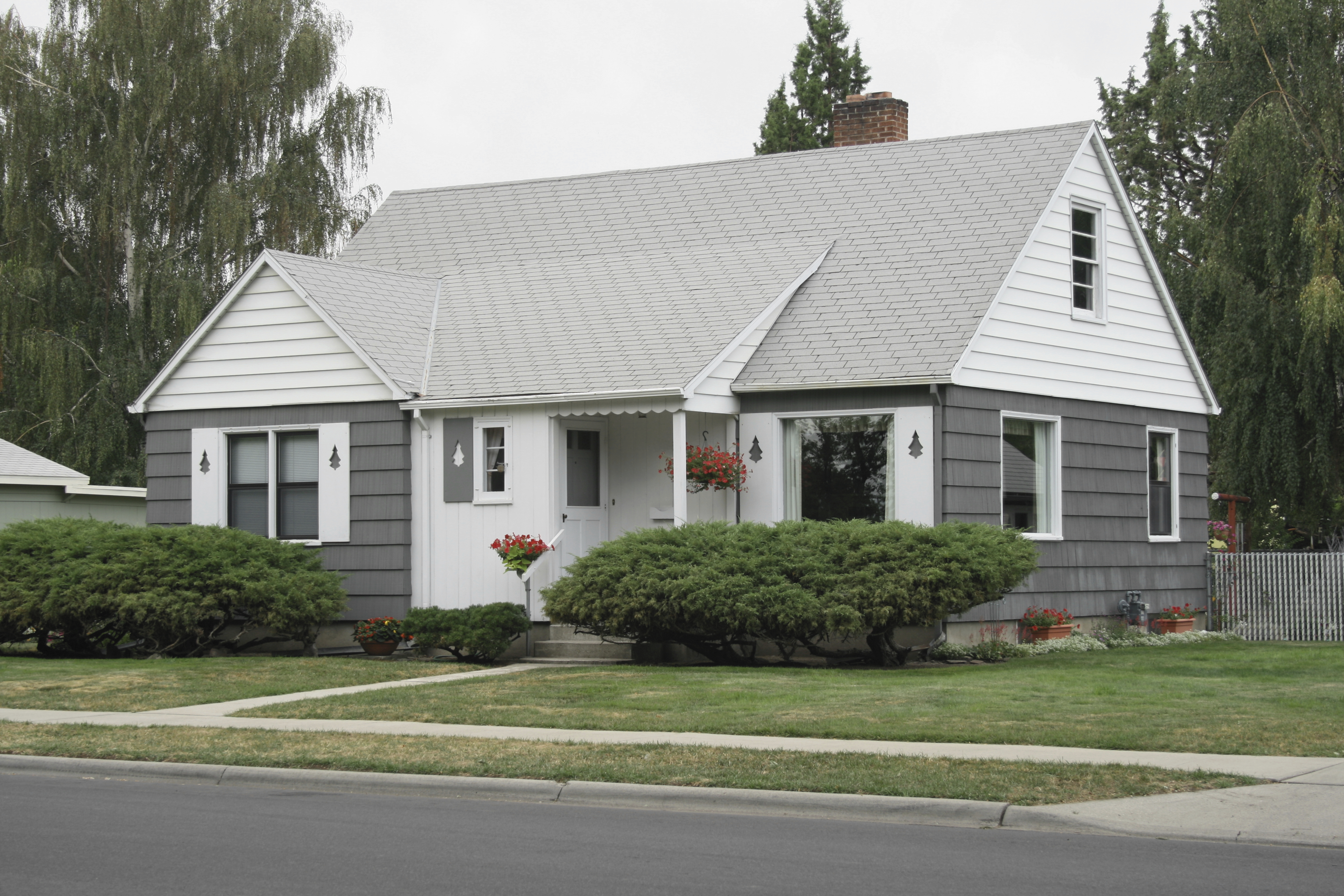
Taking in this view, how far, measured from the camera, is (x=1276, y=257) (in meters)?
27.0

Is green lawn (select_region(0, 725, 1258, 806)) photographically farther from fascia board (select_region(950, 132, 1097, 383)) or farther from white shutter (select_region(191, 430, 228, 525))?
white shutter (select_region(191, 430, 228, 525))

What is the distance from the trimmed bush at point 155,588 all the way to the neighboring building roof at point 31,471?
7722mm

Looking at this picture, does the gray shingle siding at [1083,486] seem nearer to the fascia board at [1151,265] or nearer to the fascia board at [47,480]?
the fascia board at [1151,265]

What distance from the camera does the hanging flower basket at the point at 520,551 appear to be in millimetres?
18562

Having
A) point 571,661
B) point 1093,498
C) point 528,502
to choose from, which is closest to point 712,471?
point 528,502

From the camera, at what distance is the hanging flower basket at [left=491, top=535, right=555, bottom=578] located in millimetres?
18562

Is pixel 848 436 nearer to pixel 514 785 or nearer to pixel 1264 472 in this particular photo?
pixel 514 785

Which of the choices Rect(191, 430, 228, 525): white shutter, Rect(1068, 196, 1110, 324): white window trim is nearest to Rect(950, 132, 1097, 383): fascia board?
Rect(1068, 196, 1110, 324): white window trim

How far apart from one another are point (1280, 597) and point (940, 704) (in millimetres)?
11795

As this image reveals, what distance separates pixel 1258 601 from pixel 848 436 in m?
8.18

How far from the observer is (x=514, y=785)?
10.1 metres

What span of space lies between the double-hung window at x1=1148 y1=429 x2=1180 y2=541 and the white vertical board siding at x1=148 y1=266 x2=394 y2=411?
431 inches

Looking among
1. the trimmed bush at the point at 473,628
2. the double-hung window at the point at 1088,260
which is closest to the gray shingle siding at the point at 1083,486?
the double-hung window at the point at 1088,260

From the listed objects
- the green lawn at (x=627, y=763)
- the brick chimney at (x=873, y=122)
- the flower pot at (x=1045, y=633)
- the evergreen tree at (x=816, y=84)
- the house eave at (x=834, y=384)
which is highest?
the evergreen tree at (x=816, y=84)
